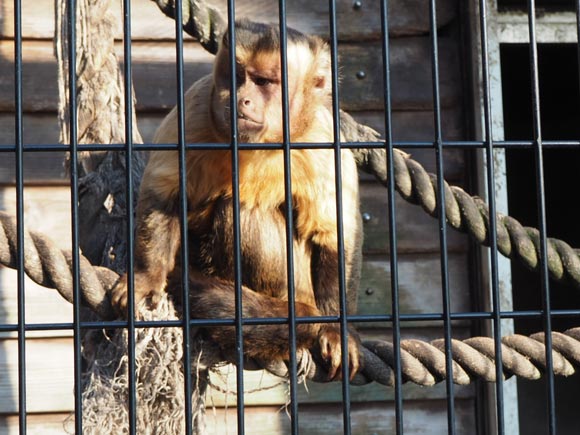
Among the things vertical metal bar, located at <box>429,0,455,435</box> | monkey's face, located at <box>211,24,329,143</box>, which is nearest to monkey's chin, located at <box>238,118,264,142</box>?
monkey's face, located at <box>211,24,329,143</box>

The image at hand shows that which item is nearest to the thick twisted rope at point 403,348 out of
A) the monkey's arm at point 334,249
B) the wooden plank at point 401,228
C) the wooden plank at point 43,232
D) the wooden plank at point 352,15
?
the monkey's arm at point 334,249

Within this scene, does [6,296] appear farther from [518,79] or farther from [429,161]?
[518,79]

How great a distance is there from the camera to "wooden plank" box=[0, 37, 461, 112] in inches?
176

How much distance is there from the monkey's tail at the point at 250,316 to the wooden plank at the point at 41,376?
128 cm

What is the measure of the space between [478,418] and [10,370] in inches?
87.4

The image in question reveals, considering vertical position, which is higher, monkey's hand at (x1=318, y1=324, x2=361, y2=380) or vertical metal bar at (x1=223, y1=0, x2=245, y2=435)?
vertical metal bar at (x1=223, y1=0, x2=245, y2=435)

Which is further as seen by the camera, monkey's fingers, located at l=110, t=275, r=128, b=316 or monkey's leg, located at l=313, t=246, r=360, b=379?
monkey's leg, located at l=313, t=246, r=360, b=379

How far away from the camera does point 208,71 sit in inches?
180

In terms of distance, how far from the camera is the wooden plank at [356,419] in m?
4.52

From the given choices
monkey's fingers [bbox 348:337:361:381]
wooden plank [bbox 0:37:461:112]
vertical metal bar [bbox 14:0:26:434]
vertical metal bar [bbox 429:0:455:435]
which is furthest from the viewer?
wooden plank [bbox 0:37:461:112]

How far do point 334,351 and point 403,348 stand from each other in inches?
12.0

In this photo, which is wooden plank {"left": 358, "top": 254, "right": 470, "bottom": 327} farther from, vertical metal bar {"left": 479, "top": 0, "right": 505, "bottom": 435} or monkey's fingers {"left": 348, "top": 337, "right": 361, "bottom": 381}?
vertical metal bar {"left": 479, "top": 0, "right": 505, "bottom": 435}

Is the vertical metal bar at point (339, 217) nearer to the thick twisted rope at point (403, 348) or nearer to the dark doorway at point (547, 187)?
the thick twisted rope at point (403, 348)

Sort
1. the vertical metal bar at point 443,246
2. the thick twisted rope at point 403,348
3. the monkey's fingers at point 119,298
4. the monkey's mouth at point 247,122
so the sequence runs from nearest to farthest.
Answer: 1. the vertical metal bar at point 443,246
2. the thick twisted rope at point 403,348
3. the monkey's fingers at point 119,298
4. the monkey's mouth at point 247,122
